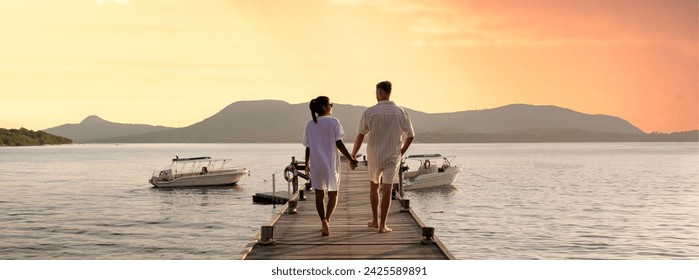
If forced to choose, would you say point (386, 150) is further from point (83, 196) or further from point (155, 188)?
point (155, 188)

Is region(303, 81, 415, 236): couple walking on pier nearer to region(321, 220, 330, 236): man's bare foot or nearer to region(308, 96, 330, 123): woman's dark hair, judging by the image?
region(308, 96, 330, 123): woman's dark hair

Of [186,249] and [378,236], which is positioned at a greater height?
[378,236]

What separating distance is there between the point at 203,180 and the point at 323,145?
189ft

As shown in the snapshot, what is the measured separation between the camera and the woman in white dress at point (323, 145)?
12359 millimetres

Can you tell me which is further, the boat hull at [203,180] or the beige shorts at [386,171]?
the boat hull at [203,180]

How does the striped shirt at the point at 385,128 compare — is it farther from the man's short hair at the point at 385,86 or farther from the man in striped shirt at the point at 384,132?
the man's short hair at the point at 385,86

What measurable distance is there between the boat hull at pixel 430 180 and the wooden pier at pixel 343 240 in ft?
144

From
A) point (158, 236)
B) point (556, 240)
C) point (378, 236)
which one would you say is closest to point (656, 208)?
point (556, 240)

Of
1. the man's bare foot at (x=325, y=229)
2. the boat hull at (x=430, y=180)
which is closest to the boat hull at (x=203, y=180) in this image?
the boat hull at (x=430, y=180)

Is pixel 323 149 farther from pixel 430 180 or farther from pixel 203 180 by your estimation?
pixel 203 180

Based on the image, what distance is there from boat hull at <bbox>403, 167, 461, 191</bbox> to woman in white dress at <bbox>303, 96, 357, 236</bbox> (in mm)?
47694

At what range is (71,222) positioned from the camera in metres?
42.2

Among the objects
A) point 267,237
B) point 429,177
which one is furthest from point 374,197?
point 429,177
